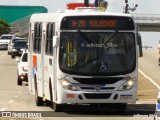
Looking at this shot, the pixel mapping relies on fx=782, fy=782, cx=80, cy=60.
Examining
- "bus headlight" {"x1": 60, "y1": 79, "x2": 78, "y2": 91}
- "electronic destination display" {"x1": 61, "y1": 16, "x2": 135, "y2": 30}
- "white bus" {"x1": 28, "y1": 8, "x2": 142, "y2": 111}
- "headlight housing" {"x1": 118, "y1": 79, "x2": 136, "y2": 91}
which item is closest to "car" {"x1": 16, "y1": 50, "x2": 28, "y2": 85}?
"white bus" {"x1": 28, "y1": 8, "x2": 142, "y2": 111}

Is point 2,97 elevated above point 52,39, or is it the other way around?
point 52,39

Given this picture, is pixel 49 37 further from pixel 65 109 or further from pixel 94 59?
pixel 65 109

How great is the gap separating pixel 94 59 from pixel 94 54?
163 mm

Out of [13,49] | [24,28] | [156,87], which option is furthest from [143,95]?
[24,28]

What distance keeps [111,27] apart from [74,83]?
2.04 m

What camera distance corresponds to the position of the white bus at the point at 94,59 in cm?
2209

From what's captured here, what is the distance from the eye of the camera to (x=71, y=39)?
73.3 ft

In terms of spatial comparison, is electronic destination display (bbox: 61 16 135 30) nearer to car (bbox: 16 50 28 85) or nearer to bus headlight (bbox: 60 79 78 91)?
bus headlight (bbox: 60 79 78 91)

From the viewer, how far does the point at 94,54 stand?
2238cm

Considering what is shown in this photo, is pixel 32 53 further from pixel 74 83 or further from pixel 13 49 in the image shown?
pixel 13 49

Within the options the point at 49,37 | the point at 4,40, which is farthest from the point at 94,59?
the point at 4,40

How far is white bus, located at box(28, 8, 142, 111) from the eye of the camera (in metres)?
22.1

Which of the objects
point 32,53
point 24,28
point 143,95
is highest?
point 32,53

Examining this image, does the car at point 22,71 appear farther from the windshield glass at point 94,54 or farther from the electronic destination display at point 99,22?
the windshield glass at point 94,54
